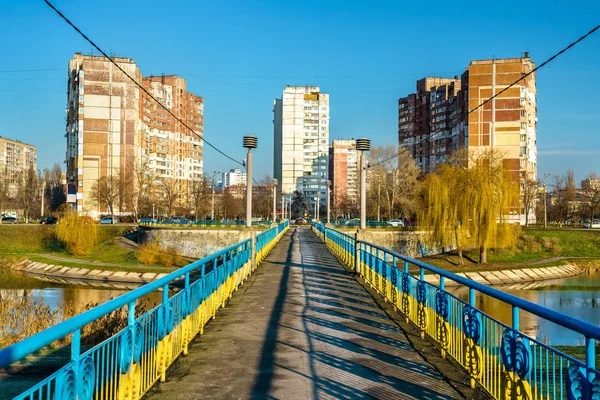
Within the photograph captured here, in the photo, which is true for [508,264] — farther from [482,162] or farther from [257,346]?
[257,346]

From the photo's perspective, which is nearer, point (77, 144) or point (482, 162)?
point (482, 162)

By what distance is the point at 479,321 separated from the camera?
540 centimetres

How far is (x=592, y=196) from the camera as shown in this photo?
3051 inches

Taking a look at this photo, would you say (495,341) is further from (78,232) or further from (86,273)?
(78,232)

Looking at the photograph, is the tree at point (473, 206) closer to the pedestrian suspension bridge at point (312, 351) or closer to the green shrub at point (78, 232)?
the pedestrian suspension bridge at point (312, 351)

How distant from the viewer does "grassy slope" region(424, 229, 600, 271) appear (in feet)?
152

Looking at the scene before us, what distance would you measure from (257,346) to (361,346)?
1.42 meters

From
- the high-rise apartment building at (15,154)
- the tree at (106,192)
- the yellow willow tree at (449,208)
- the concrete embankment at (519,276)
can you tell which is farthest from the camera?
the high-rise apartment building at (15,154)

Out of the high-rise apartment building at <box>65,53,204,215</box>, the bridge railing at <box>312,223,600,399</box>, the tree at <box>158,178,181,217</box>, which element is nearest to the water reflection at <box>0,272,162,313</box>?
the bridge railing at <box>312,223,600,399</box>

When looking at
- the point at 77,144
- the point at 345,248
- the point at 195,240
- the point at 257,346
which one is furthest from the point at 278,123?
the point at 257,346

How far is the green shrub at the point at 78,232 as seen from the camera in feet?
168

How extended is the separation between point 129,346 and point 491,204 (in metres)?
39.6

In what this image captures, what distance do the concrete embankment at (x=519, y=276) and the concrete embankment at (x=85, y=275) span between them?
22.7 meters

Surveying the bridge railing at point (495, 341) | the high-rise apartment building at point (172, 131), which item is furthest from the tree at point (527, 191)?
the bridge railing at point (495, 341)
